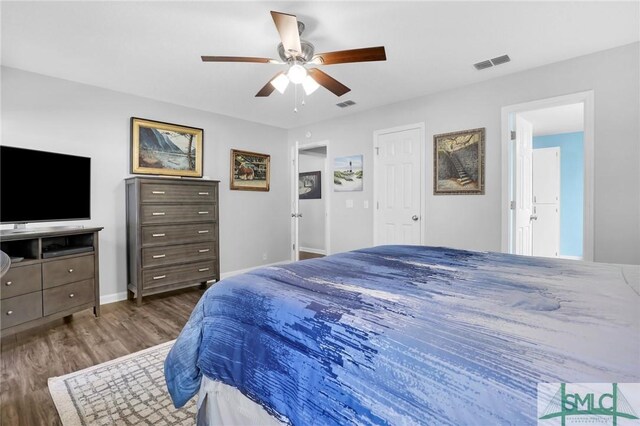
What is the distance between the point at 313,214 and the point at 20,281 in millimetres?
5227

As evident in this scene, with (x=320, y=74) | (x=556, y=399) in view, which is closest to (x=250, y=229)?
(x=320, y=74)

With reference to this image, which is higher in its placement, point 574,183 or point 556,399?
point 574,183

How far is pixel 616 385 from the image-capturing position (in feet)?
1.91

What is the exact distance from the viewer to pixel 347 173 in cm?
466

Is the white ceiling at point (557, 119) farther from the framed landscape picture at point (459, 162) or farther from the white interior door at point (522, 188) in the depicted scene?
the framed landscape picture at point (459, 162)

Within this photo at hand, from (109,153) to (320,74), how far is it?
275 cm

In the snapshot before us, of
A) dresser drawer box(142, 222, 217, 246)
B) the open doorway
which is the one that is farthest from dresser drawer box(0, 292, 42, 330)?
the open doorway

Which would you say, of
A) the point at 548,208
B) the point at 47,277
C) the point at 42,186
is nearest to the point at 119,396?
the point at 47,277

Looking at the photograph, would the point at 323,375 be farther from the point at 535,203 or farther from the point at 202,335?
the point at 535,203

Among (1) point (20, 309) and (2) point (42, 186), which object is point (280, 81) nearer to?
(2) point (42, 186)

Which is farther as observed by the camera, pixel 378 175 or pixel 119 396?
pixel 378 175

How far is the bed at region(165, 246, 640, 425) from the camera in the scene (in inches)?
25.8

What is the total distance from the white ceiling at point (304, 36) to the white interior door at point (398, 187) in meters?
0.83

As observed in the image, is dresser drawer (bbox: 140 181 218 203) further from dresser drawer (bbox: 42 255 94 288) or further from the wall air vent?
the wall air vent
